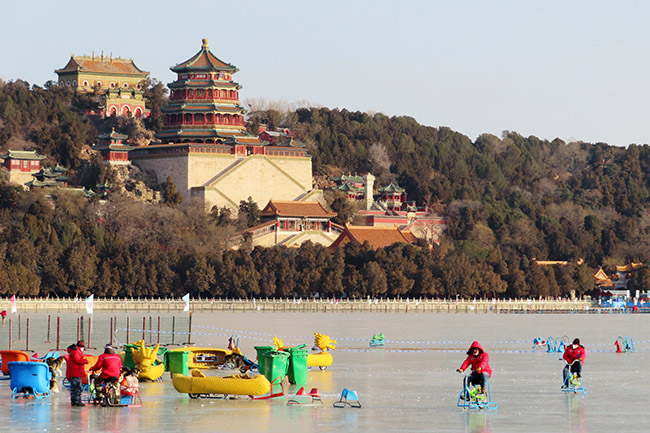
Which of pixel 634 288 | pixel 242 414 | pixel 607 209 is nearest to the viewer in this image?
pixel 242 414

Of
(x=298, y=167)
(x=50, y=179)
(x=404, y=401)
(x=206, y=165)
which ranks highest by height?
(x=298, y=167)

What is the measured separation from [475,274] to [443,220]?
3317 cm

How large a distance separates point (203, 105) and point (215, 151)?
299 inches

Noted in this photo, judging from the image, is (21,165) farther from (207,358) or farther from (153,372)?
(153,372)

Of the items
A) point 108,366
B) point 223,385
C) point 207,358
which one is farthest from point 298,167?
point 108,366

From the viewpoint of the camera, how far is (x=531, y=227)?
163 m

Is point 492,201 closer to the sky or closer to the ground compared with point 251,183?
closer to the sky

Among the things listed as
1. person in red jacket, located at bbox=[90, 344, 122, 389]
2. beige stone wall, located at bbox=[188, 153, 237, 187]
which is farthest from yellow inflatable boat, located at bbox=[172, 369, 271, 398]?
beige stone wall, located at bbox=[188, 153, 237, 187]

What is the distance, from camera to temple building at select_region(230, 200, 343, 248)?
142375mm

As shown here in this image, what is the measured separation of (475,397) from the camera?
3712 centimetres

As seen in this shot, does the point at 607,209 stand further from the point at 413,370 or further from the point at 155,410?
the point at 155,410

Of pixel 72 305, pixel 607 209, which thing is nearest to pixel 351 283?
pixel 72 305

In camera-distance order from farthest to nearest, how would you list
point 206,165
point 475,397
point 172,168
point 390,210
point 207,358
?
point 390,210 → point 172,168 → point 206,165 → point 207,358 → point 475,397

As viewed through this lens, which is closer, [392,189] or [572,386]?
[572,386]
